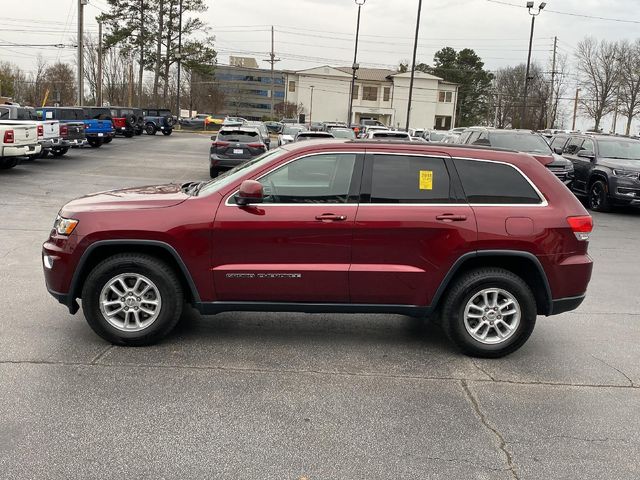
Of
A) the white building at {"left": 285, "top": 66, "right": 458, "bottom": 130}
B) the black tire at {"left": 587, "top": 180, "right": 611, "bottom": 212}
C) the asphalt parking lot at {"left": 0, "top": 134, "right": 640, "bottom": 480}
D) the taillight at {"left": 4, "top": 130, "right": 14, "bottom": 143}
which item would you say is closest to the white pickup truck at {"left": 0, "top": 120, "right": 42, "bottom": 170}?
the taillight at {"left": 4, "top": 130, "right": 14, "bottom": 143}

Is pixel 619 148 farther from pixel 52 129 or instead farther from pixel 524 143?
pixel 52 129

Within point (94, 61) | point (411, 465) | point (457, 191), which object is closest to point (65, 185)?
point (457, 191)

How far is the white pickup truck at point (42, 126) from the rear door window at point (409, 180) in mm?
16416

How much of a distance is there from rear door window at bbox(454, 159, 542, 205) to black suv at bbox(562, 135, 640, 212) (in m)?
10.7

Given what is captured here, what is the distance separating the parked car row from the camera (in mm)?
17062

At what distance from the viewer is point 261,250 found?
4.85 metres

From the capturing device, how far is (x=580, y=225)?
5020mm

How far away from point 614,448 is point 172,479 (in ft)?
8.58

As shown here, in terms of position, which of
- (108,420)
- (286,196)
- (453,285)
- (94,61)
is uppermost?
(94,61)

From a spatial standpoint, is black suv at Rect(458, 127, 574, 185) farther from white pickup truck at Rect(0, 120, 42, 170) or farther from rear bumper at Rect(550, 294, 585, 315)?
white pickup truck at Rect(0, 120, 42, 170)

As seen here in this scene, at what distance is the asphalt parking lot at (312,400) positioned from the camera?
3422 mm

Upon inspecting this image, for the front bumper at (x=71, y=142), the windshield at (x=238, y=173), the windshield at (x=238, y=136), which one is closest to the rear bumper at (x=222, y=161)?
the windshield at (x=238, y=136)

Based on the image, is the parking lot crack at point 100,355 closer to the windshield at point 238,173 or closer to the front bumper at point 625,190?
the windshield at point 238,173

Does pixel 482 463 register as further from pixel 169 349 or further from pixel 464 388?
pixel 169 349
